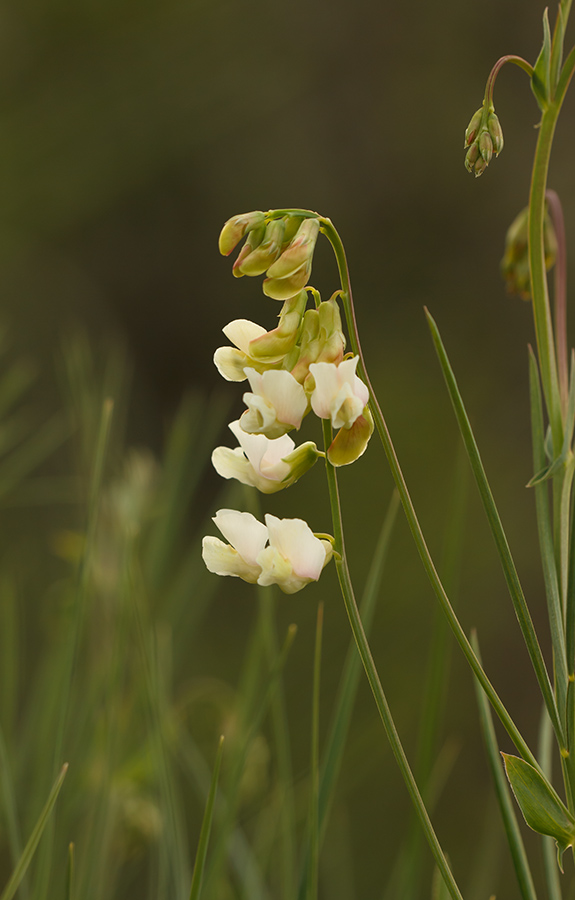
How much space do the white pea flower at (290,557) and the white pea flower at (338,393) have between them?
2cm

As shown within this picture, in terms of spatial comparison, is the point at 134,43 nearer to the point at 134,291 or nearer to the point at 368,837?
the point at 134,291

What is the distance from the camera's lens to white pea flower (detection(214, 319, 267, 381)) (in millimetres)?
181

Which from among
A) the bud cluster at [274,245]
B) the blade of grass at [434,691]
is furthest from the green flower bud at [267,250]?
the blade of grass at [434,691]

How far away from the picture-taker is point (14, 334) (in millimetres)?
1508

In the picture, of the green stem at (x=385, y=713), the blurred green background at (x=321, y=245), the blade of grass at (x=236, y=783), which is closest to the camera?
the green stem at (x=385, y=713)

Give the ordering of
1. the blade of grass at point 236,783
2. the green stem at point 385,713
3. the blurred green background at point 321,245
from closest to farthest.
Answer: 1. the green stem at point 385,713
2. the blade of grass at point 236,783
3. the blurred green background at point 321,245

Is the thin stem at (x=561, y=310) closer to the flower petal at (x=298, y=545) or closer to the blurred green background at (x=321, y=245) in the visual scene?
the flower petal at (x=298, y=545)

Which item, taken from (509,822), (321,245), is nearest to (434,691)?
(509,822)

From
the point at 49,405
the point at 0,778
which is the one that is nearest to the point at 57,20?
the point at 49,405

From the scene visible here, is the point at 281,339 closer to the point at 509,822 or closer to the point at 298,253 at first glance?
the point at 298,253

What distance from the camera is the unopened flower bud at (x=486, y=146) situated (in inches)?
6.7

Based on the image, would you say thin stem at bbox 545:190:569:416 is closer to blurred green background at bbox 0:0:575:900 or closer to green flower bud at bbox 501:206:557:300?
green flower bud at bbox 501:206:557:300

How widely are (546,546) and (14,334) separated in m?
1.46

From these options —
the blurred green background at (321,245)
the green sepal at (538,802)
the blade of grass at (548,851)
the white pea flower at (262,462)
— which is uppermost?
the white pea flower at (262,462)
